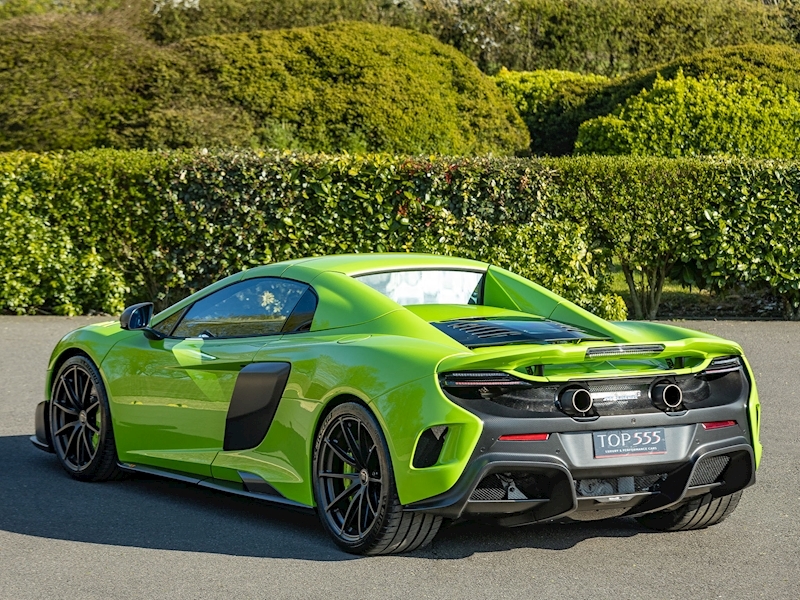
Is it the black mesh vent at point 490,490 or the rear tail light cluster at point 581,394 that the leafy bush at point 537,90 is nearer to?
the rear tail light cluster at point 581,394

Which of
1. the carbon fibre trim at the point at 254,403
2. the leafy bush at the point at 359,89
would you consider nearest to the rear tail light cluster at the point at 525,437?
the carbon fibre trim at the point at 254,403

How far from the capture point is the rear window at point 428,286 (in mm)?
6422

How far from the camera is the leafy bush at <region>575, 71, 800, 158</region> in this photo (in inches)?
709

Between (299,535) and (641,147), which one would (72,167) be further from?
(299,535)

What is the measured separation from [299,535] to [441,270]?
1.58m

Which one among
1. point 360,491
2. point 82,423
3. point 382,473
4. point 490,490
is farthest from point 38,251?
point 490,490

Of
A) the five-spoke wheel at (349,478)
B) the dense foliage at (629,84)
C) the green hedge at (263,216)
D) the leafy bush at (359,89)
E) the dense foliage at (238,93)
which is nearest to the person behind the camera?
the five-spoke wheel at (349,478)

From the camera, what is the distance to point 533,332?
596 centimetres

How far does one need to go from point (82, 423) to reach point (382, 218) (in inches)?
292

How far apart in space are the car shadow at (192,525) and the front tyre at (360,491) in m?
0.13

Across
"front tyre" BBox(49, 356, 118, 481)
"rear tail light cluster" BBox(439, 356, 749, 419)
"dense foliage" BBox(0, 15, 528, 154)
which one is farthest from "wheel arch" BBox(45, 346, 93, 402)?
"dense foliage" BBox(0, 15, 528, 154)

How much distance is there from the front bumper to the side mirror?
2.43 m

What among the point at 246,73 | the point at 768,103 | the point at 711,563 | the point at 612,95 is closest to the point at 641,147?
the point at 768,103

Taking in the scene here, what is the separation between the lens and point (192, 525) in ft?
20.5
